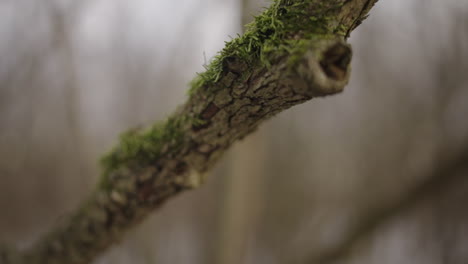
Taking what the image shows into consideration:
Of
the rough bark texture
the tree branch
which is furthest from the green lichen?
the tree branch

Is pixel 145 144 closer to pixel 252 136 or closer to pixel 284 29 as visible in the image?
pixel 284 29

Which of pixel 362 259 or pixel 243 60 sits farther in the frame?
pixel 362 259

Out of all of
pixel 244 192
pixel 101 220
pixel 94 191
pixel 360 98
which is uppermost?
pixel 360 98

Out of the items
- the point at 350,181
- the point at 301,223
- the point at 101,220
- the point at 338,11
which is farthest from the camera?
the point at 301,223

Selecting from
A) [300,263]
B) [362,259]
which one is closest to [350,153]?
[362,259]

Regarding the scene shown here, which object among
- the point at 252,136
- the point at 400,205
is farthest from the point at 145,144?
the point at 400,205

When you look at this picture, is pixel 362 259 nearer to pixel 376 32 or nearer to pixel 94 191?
pixel 376 32

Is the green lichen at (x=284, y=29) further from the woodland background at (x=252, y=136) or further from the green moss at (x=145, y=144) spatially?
the woodland background at (x=252, y=136)
